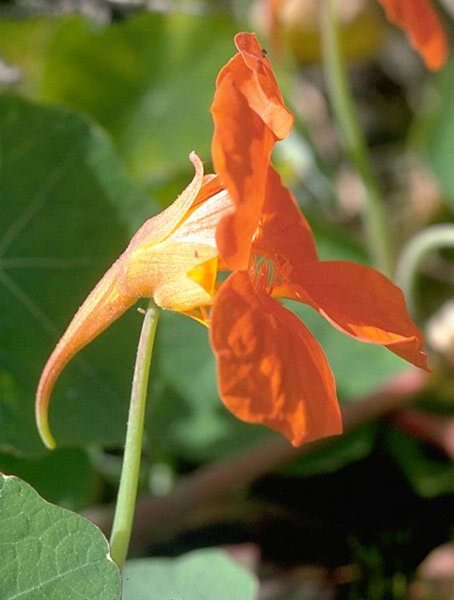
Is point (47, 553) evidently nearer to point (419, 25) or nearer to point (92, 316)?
point (92, 316)

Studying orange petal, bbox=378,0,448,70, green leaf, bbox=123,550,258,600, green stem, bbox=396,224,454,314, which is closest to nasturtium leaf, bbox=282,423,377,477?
green stem, bbox=396,224,454,314

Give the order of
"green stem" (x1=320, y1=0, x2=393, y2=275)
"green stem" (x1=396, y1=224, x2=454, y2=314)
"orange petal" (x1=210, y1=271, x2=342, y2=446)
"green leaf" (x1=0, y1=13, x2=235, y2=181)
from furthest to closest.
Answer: "green leaf" (x1=0, y1=13, x2=235, y2=181) < "green stem" (x1=320, y1=0, x2=393, y2=275) < "green stem" (x1=396, y1=224, x2=454, y2=314) < "orange petal" (x1=210, y1=271, x2=342, y2=446)

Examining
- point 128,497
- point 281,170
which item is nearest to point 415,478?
point 281,170

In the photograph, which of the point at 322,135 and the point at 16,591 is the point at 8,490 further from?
the point at 322,135

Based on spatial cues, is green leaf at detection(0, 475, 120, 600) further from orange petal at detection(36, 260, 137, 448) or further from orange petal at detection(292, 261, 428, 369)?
orange petal at detection(292, 261, 428, 369)

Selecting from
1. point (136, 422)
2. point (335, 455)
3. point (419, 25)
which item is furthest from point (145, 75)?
point (136, 422)

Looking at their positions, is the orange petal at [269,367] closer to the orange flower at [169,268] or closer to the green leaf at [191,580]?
the orange flower at [169,268]

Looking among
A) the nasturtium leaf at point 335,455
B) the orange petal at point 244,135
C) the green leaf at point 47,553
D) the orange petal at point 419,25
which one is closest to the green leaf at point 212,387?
the nasturtium leaf at point 335,455
